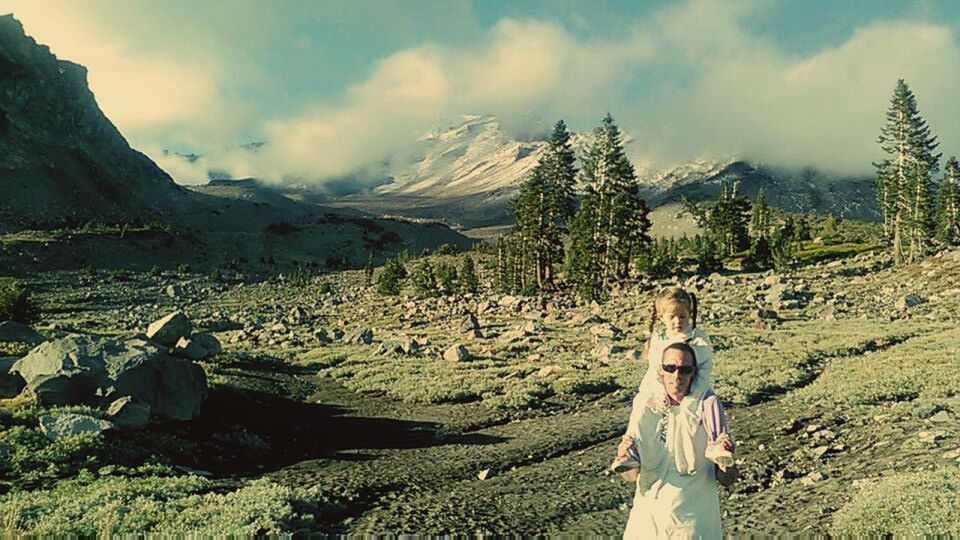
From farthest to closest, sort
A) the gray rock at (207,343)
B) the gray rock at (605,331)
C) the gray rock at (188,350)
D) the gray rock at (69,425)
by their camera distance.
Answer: the gray rock at (605,331) → the gray rock at (207,343) → the gray rock at (188,350) → the gray rock at (69,425)

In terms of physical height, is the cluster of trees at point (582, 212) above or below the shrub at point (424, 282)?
above

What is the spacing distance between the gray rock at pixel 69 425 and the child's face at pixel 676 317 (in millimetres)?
15906

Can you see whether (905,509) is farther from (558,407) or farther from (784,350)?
(784,350)

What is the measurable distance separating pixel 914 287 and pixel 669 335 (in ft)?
175

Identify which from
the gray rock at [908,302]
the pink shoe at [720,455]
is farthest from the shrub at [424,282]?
the pink shoe at [720,455]

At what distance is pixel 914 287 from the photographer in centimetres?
4784

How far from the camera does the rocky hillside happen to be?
137000mm

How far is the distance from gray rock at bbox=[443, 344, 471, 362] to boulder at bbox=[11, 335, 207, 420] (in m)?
14.3

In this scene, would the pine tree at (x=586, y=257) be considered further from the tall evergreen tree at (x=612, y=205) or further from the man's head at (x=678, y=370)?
the man's head at (x=678, y=370)

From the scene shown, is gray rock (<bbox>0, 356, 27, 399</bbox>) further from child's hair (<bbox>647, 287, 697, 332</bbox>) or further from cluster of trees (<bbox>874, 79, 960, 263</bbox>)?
cluster of trees (<bbox>874, 79, 960, 263</bbox>)

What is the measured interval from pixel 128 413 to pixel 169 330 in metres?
14.1

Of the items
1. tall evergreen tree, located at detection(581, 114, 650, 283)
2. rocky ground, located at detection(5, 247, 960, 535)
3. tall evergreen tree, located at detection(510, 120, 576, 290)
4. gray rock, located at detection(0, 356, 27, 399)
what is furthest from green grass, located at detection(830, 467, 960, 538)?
tall evergreen tree, located at detection(510, 120, 576, 290)

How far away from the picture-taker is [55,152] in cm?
15688

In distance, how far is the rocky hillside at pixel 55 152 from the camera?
5394 inches
